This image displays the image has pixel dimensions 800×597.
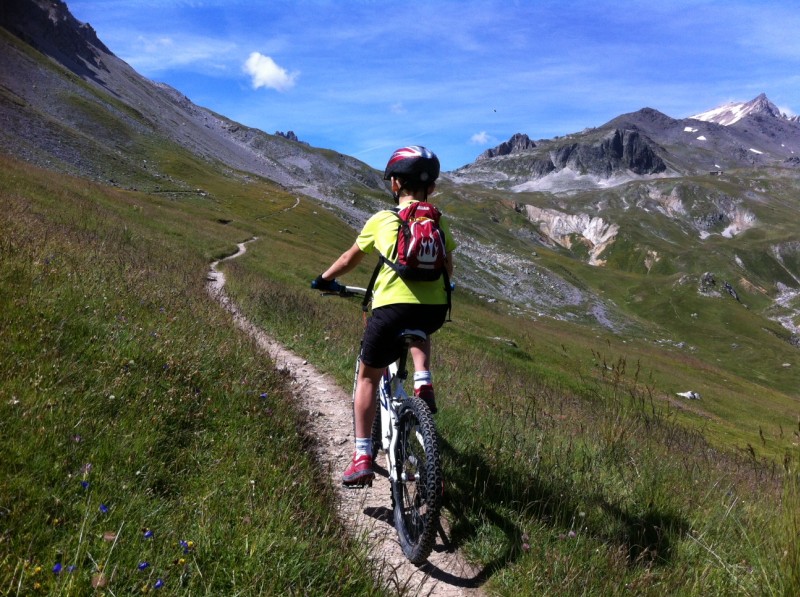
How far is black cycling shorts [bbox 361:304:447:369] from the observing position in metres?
4.97

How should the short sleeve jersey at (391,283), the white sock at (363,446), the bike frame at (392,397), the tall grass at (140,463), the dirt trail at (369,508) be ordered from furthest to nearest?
the white sock at (363,446)
the bike frame at (392,397)
the short sleeve jersey at (391,283)
the dirt trail at (369,508)
the tall grass at (140,463)

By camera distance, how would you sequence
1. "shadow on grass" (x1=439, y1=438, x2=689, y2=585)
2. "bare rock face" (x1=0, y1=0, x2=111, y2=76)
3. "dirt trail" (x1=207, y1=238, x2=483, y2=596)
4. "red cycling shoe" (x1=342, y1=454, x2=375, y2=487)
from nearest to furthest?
"dirt trail" (x1=207, y1=238, x2=483, y2=596) → "shadow on grass" (x1=439, y1=438, x2=689, y2=585) → "red cycling shoe" (x1=342, y1=454, x2=375, y2=487) → "bare rock face" (x1=0, y1=0, x2=111, y2=76)

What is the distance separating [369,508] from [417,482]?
3.38 feet

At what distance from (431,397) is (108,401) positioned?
2783mm

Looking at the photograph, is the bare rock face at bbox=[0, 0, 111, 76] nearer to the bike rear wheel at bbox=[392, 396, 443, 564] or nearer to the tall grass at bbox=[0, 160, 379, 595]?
the tall grass at bbox=[0, 160, 379, 595]

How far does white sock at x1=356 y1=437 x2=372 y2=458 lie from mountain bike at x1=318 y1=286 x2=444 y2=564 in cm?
22

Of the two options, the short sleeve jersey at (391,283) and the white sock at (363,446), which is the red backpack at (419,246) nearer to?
the short sleeve jersey at (391,283)

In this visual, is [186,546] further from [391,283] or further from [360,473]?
[391,283]

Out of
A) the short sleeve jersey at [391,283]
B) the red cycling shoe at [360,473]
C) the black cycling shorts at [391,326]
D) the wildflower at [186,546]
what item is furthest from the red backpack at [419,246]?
the wildflower at [186,546]

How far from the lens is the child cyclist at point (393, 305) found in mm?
Result: 4969

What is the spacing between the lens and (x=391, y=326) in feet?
16.5

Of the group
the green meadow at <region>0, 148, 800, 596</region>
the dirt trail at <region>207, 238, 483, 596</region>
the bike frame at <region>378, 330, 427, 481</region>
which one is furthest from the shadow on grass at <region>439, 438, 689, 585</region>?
the bike frame at <region>378, 330, 427, 481</region>

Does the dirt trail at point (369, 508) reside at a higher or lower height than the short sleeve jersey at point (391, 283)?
lower

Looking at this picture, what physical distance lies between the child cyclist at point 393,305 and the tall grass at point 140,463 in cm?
77
